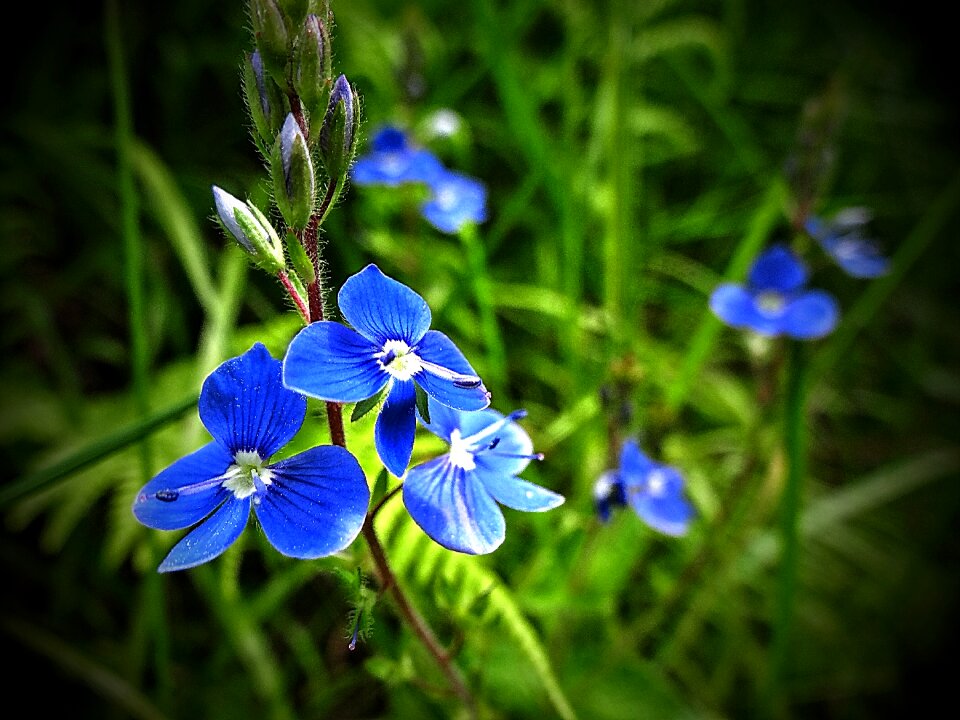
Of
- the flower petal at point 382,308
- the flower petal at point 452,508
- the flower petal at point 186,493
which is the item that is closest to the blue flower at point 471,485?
the flower petal at point 452,508

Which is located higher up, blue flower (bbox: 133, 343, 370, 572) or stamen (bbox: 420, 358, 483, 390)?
stamen (bbox: 420, 358, 483, 390)

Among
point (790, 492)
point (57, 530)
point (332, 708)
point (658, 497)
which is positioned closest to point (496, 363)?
point (658, 497)

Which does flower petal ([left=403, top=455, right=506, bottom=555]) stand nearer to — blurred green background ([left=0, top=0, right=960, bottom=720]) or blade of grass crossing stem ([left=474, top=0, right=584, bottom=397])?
blurred green background ([left=0, top=0, right=960, bottom=720])

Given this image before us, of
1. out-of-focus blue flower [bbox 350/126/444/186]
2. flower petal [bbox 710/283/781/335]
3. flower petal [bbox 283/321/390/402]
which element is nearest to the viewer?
flower petal [bbox 283/321/390/402]

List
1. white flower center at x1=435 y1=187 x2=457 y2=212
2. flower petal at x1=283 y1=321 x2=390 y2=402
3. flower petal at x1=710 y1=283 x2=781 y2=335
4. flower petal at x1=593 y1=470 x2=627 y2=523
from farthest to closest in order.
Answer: white flower center at x1=435 y1=187 x2=457 y2=212, flower petal at x1=710 y1=283 x2=781 y2=335, flower petal at x1=593 y1=470 x2=627 y2=523, flower petal at x1=283 y1=321 x2=390 y2=402

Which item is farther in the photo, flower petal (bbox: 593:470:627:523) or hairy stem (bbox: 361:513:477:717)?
flower petal (bbox: 593:470:627:523)

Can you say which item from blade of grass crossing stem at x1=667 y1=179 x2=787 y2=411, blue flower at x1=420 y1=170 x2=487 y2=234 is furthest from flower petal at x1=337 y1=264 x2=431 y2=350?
blue flower at x1=420 y1=170 x2=487 y2=234

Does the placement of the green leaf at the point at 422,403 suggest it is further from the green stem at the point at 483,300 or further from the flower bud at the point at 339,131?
the green stem at the point at 483,300

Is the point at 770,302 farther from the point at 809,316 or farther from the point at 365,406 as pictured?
the point at 365,406
